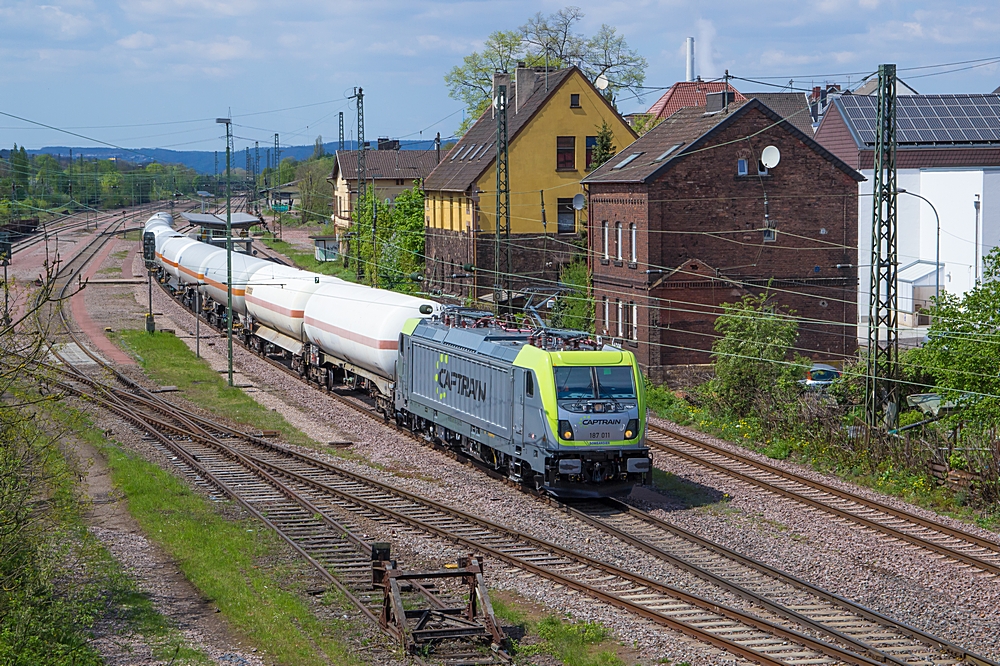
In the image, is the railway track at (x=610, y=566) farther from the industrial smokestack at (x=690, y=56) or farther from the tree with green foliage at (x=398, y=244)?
the industrial smokestack at (x=690, y=56)

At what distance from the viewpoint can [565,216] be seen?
5431 cm

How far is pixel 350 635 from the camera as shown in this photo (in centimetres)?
1466

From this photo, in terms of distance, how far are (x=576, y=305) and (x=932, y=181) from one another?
21.2m

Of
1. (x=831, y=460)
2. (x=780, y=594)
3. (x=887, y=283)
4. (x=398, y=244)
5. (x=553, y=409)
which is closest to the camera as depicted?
(x=780, y=594)

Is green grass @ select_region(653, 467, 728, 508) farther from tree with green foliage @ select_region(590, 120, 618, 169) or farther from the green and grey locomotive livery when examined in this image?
tree with green foliage @ select_region(590, 120, 618, 169)

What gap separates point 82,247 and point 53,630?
88.2 meters

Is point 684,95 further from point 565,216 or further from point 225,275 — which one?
point 225,275

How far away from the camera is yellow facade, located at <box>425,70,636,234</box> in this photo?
53.3m

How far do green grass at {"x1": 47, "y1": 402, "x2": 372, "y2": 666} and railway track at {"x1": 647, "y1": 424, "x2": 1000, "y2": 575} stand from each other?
9.93 m

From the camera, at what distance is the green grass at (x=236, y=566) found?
1437 centimetres

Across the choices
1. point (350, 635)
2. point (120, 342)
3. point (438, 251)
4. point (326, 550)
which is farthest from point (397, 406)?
point (438, 251)

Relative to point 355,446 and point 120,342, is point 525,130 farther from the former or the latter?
point 355,446

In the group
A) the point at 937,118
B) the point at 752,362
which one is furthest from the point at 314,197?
the point at 752,362

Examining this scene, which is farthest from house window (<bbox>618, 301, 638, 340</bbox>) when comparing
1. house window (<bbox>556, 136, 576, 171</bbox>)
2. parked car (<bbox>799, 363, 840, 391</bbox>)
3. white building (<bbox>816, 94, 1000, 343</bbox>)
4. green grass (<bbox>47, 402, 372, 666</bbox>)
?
green grass (<bbox>47, 402, 372, 666</bbox>)
